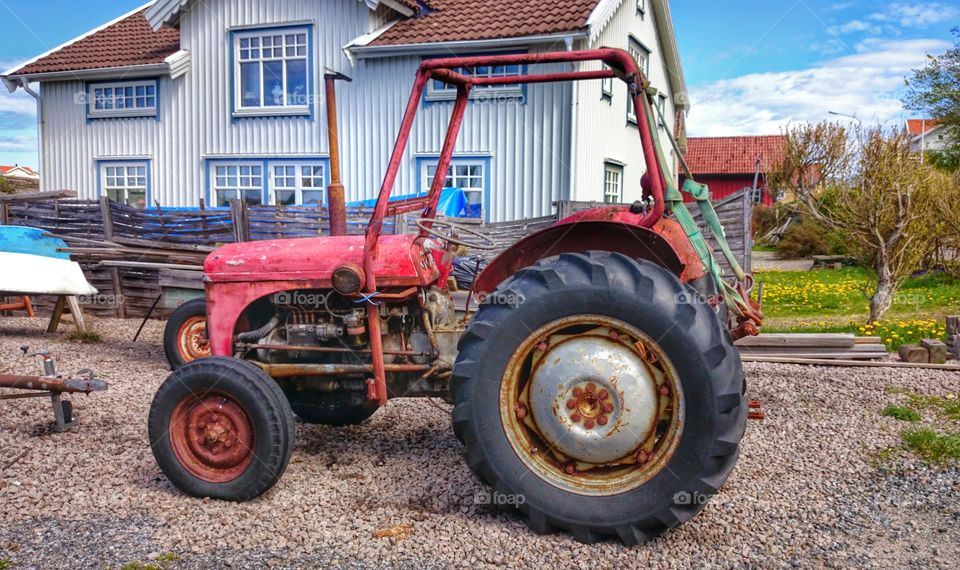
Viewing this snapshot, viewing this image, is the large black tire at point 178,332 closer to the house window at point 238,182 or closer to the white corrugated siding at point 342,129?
the white corrugated siding at point 342,129

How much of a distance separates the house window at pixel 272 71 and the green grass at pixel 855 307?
366 inches

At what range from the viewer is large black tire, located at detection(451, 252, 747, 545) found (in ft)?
9.98

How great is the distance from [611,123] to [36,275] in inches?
407

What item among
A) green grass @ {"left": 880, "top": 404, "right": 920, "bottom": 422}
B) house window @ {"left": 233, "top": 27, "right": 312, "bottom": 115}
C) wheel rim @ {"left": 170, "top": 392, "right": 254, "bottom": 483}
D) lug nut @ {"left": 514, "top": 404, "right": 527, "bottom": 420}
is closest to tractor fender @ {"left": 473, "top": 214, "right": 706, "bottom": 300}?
lug nut @ {"left": 514, "top": 404, "right": 527, "bottom": 420}

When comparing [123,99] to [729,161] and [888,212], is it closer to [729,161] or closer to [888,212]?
[888,212]

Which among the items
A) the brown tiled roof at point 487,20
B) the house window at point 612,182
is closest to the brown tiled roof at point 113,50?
the brown tiled roof at point 487,20

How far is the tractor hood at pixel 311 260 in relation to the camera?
3873mm

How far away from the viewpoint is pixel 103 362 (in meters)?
7.64

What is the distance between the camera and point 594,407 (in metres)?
3.24

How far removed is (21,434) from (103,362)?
9.85 feet

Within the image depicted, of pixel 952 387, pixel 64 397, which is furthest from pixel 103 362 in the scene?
pixel 952 387

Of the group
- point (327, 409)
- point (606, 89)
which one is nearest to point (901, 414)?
point (327, 409)

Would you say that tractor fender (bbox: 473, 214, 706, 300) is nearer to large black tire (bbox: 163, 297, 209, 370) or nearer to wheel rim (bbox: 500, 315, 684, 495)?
wheel rim (bbox: 500, 315, 684, 495)

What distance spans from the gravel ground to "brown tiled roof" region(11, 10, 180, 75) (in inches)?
486
